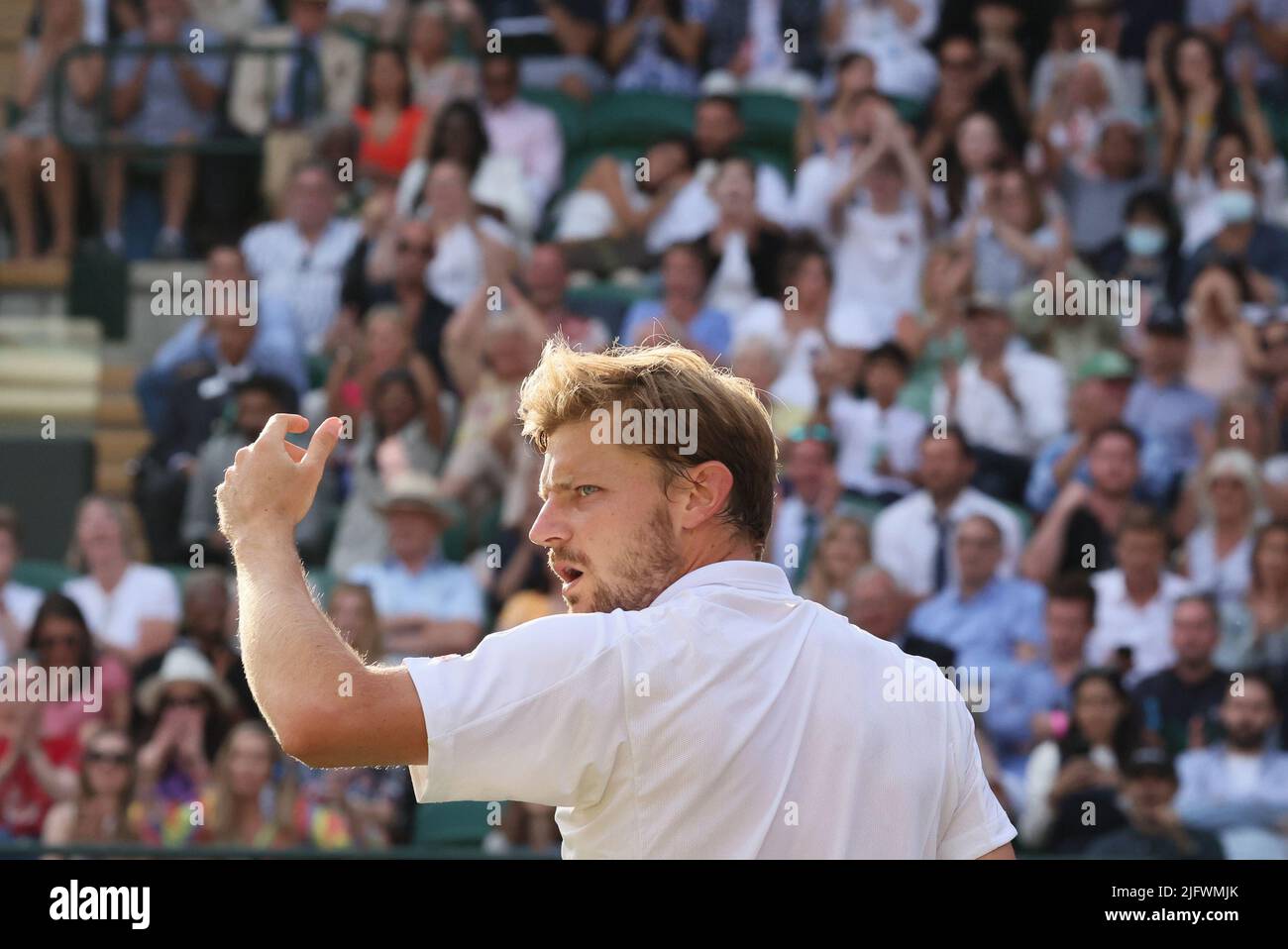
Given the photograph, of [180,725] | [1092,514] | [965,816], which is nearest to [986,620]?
[1092,514]

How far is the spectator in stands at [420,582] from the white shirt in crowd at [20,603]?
120 cm

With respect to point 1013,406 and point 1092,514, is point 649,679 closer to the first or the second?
point 1092,514

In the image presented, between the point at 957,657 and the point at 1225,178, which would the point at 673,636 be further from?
the point at 1225,178

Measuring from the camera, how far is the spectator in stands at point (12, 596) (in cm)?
739

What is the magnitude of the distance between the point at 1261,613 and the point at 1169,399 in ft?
3.52

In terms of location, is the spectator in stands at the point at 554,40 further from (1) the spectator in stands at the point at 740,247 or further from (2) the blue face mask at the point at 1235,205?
(2) the blue face mask at the point at 1235,205

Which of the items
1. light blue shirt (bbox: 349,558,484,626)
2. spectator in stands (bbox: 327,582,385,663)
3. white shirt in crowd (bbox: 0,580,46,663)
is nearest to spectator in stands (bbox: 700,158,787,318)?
light blue shirt (bbox: 349,558,484,626)

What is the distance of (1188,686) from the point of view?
6.91 meters

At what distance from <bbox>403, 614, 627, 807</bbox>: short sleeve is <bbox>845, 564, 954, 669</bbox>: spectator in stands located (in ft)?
15.5

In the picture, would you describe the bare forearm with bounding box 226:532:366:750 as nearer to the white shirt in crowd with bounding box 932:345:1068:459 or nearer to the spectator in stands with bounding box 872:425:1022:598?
the spectator in stands with bounding box 872:425:1022:598

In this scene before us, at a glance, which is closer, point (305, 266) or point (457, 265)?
point (457, 265)

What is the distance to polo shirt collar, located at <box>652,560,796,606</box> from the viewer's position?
2.62m

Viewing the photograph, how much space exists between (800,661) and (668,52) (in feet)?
23.9
